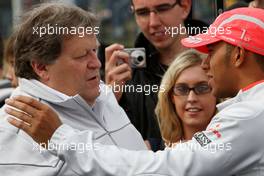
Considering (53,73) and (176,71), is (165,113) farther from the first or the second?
(53,73)

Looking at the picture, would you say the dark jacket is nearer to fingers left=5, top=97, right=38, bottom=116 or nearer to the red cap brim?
the red cap brim

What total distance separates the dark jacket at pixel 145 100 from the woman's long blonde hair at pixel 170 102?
150 mm

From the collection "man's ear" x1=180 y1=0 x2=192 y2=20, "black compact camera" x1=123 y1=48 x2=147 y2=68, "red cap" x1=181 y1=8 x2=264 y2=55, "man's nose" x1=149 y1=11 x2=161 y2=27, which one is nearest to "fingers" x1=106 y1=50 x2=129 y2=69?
Answer: "black compact camera" x1=123 y1=48 x2=147 y2=68

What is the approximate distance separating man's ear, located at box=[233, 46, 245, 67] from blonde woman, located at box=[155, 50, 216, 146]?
1.20 meters

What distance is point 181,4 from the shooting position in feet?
18.7

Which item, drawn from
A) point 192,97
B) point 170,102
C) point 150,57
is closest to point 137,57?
point 150,57

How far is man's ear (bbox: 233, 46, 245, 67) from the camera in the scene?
390 centimetres

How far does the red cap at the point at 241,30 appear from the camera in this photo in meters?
3.88

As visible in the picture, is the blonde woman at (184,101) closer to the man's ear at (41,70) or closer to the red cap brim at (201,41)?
the red cap brim at (201,41)

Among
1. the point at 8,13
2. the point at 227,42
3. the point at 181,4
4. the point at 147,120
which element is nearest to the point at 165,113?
the point at 147,120

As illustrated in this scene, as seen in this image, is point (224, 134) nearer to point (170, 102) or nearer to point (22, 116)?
point (22, 116)

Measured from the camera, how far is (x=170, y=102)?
5250mm

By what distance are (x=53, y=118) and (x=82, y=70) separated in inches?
23.5

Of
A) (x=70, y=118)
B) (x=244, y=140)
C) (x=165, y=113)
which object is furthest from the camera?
(x=165, y=113)
